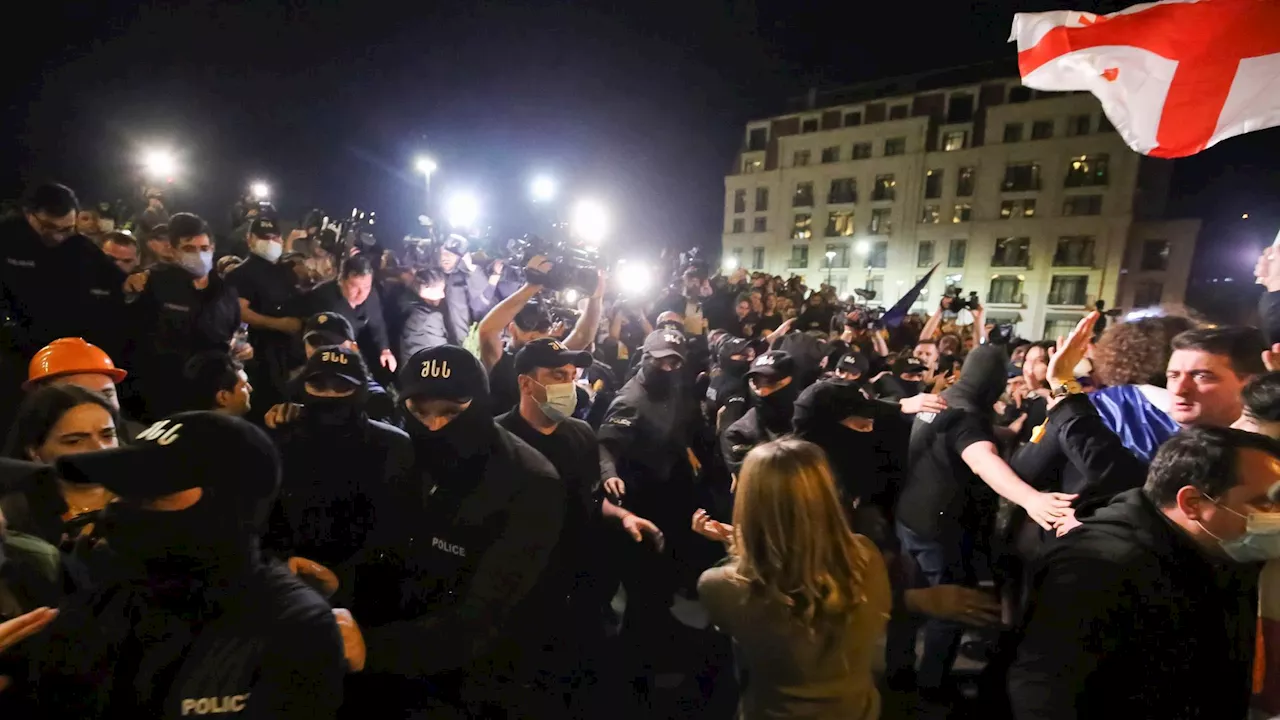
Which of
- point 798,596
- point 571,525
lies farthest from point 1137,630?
point 571,525

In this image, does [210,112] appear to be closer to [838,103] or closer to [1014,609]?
[1014,609]

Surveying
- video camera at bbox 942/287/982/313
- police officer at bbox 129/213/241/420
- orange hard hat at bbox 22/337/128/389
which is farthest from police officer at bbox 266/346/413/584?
video camera at bbox 942/287/982/313

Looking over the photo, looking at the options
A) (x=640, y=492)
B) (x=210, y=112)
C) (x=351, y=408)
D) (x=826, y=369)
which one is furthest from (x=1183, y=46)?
(x=210, y=112)

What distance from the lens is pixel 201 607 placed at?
5.18 feet

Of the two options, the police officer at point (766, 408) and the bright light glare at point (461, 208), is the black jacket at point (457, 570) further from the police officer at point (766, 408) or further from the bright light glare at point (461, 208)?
the bright light glare at point (461, 208)

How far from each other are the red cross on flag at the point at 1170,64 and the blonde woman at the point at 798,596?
4098mm

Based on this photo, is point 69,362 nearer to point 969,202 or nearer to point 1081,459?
point 1081,459

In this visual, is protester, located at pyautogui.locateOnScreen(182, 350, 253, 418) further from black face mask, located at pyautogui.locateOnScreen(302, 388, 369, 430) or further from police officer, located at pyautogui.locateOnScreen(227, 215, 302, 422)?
police officer, located at pyautogui.locateOnScreen(227, 215, 302, 422)

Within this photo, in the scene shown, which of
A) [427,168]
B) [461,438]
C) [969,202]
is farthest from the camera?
[969,202]

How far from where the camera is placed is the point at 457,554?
2465mm

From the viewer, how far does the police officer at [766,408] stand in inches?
171

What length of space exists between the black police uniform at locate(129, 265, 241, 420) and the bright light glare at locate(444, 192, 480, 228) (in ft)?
55.1

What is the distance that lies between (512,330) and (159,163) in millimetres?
15986

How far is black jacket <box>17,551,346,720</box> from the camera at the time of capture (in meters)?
1.56
